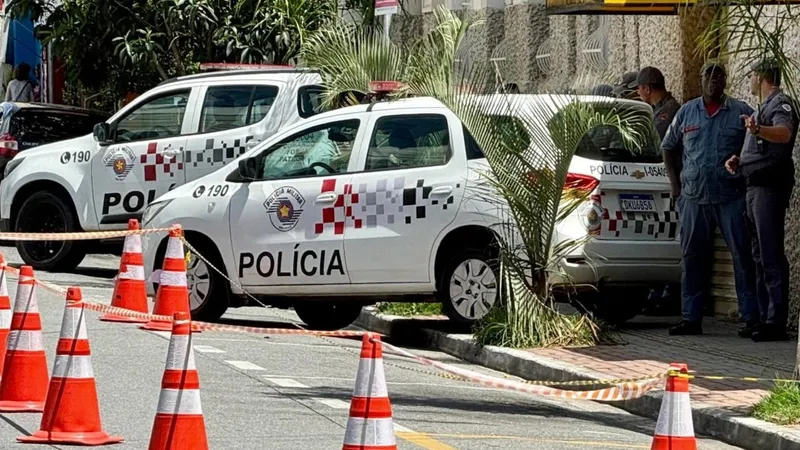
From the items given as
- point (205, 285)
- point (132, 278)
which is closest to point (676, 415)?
point (205, 285)

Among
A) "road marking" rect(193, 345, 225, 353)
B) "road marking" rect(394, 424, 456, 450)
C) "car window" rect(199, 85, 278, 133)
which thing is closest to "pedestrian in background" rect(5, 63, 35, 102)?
"car window" rect(199, 85, 278, 133)

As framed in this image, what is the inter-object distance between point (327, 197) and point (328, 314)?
63.1 inches

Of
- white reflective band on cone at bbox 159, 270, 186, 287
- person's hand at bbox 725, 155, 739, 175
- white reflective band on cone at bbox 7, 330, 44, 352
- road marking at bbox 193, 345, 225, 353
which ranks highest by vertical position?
person's hand at bbox 725, 155, 739, 175

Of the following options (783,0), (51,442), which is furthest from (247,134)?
(51,442)

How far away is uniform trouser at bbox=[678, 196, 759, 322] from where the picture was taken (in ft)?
42.5

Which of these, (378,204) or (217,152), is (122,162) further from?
(378,204)

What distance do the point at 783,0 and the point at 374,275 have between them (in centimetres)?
427

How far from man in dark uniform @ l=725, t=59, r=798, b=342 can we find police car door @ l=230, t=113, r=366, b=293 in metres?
3.07

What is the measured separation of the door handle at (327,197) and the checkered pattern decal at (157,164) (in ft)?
13.9

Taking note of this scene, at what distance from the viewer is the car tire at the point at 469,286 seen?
12805 mm

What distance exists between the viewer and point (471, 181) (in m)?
12.8

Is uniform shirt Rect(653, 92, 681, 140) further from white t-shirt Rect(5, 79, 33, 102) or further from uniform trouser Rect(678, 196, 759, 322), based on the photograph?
white t-shirt Rect(5, 79, 33, 102)

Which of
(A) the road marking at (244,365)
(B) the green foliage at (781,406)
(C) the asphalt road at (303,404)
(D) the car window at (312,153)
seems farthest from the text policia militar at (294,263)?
(B) the green foliage at (781,406)

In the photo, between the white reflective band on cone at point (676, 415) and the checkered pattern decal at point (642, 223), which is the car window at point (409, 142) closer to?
the checkered pattern decal at point (642, 223)
